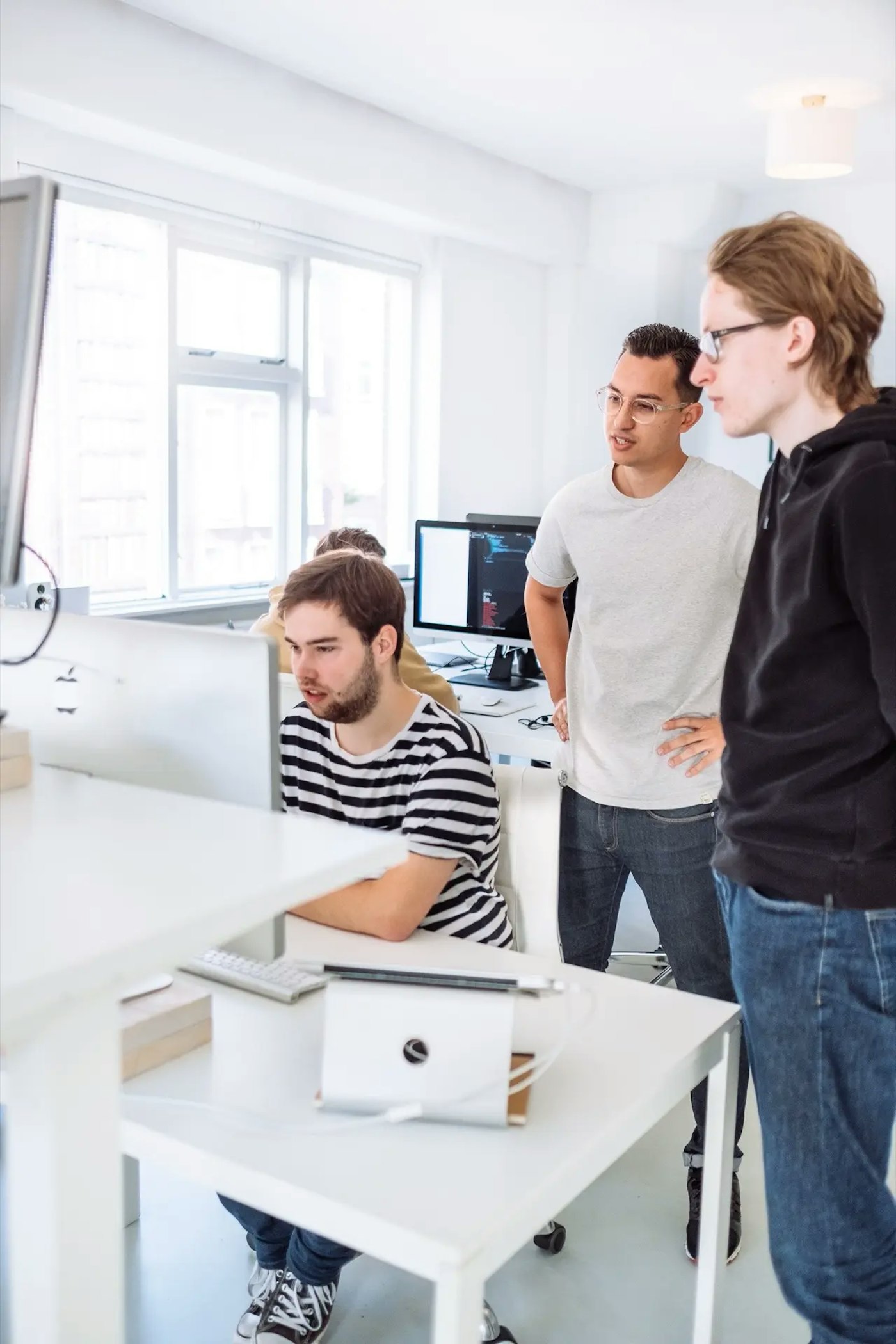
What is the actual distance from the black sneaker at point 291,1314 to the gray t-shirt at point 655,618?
2.69 feet

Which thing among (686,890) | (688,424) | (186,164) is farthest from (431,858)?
(186,164)

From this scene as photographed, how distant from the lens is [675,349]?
1.87 meters

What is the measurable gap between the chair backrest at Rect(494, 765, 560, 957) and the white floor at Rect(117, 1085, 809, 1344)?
0.54 metres

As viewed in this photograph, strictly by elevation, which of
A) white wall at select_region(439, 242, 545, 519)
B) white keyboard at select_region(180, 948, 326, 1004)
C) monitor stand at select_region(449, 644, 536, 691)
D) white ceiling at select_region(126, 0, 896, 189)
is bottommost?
white keyboard at select_region(180, 948, 326, 1004)

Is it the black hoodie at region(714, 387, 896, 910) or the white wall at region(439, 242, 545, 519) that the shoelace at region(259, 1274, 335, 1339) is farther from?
the white wall at region(439, 242, 545, 519)

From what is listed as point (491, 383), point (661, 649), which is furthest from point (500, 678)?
point (491, 383)

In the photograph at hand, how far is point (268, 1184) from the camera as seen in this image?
3.27 ft

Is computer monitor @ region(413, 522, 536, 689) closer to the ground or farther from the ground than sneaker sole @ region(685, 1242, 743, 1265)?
farther from the ground

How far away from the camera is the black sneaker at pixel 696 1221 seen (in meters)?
1.90

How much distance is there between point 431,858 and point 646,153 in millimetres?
4379

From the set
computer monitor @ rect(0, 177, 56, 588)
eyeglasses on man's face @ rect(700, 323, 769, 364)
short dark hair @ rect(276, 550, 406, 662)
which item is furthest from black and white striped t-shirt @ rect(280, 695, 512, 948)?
computer monitor @ rect(0, 177, 56, 588)

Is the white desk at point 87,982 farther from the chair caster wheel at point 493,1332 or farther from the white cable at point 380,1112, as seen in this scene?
the chair caster wheel at point 493,1332

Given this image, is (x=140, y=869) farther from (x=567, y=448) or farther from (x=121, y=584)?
(x=567, y=448)

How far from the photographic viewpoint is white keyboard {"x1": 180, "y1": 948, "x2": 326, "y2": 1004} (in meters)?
1.33
